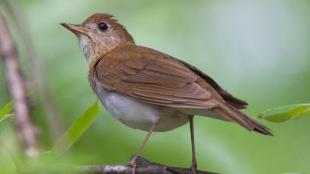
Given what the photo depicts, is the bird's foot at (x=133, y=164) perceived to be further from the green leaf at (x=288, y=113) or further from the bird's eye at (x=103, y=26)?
the bird's eye at (x=103, y=26)

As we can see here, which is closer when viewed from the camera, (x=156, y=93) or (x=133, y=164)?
(x=133, y=164)

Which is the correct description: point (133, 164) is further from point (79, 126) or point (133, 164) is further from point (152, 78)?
point (79, 126)

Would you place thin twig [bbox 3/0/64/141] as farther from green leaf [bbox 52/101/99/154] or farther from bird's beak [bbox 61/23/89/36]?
bird's beak [bbox 61/23/89/36]

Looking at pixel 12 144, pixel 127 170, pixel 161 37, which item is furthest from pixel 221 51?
pixel 12 144

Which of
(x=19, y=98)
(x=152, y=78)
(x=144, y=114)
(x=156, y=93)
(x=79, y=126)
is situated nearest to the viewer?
(x=19, y=98)

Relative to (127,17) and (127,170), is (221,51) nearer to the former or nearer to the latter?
Result: (127,17)

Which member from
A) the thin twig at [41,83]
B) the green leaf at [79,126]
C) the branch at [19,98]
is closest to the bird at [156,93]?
the green leaf at [79,126]

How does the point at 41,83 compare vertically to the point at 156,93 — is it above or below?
above

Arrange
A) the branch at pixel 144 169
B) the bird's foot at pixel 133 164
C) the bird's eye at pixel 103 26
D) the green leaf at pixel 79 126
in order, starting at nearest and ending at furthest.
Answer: the green leaf at pixel 79 126 → the branch at pixel 144 169 → the bird's foot at pixel 133 164 → the bird's eye at pixel 103 26

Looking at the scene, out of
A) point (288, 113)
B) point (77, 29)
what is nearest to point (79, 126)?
point (288, 113)
